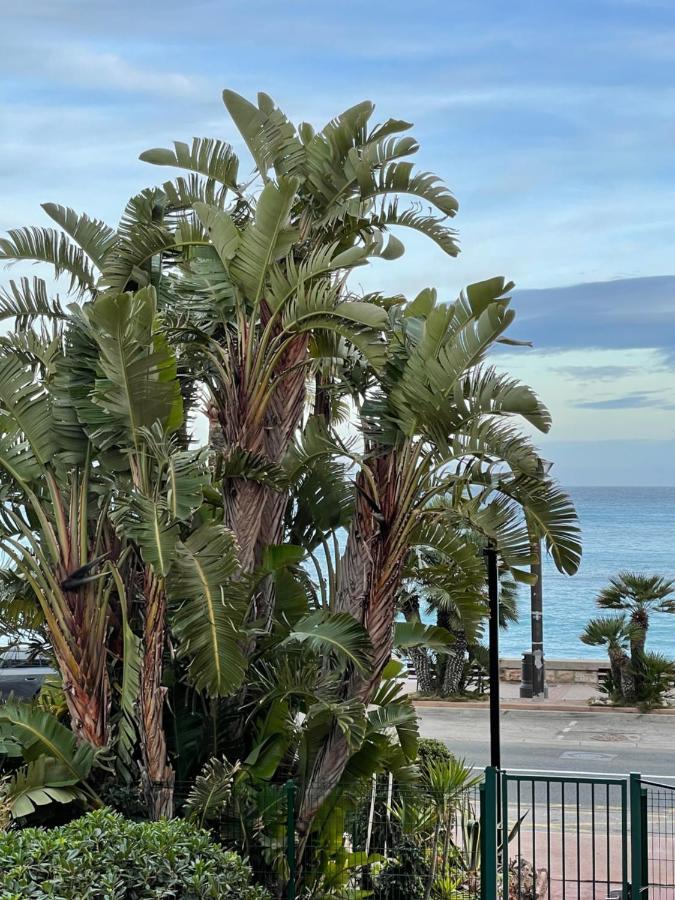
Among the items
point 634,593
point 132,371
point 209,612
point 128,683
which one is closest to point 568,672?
point 634,593

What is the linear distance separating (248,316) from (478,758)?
36.7ft

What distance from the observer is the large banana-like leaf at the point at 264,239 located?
10.4m

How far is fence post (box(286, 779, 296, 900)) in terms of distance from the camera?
9.73 metres

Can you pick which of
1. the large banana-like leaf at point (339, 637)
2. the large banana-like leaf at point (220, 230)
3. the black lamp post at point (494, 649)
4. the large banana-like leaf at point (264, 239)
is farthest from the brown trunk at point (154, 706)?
the black lamp post at point (494, 649)

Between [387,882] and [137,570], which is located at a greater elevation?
[137,570]

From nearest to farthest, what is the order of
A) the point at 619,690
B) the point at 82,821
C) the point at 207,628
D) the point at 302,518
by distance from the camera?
1. the point at 82,821
2. the point at 207,628
3. the point at 302,518
4. the point at 619,690

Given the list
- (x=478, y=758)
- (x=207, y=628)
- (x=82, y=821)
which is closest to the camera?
(x=82, y=821)

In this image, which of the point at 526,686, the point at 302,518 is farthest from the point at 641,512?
the point at 302,518

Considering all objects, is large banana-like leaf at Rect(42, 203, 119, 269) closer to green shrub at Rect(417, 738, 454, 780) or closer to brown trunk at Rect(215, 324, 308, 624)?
brown trunk at Rect(215, 324, 308, 624)

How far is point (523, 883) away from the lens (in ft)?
37.7

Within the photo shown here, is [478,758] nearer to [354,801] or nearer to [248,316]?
[354,801]

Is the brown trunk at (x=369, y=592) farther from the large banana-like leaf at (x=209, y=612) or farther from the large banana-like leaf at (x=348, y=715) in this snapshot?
the large banana-like leaf at (x=209, y=612)

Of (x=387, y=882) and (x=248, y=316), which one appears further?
(x=248, y=316)

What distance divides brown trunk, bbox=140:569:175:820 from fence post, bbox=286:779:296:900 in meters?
0.97
